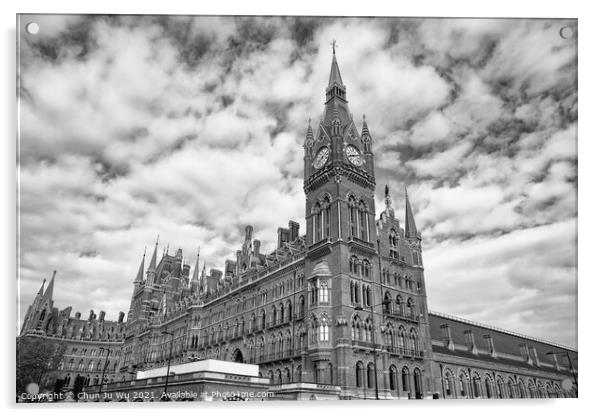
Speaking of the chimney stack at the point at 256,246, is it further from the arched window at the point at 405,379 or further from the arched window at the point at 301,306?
the arched window at the point at 405,379

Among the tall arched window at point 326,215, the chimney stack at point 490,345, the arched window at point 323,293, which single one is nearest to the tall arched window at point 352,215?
the tall arched window at point 326,215

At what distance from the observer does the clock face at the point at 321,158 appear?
144 feet

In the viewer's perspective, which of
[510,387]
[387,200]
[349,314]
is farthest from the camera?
[387,200]

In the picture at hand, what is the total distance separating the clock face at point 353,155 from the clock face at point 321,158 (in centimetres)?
194

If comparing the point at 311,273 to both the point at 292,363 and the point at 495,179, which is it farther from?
the point at 495,179

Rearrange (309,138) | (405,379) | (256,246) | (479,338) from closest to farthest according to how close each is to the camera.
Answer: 1. (405,379)
2. (309,138)
3. (479,338)
4. (256,246)

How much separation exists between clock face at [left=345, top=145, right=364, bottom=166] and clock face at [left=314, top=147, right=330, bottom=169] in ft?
6.35

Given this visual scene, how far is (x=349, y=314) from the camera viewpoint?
36875 millimetres

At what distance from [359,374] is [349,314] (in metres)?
4.61

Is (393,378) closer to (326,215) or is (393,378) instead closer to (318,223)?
(318,223)

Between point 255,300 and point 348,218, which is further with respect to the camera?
point 255,300

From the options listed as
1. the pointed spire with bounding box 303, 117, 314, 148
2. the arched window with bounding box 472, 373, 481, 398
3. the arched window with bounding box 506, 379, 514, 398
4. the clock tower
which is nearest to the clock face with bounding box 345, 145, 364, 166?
the clock tower

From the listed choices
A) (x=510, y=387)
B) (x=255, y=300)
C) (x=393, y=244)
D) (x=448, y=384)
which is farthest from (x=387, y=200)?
(x=510, y=387)

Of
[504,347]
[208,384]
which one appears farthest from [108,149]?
[504,347]
